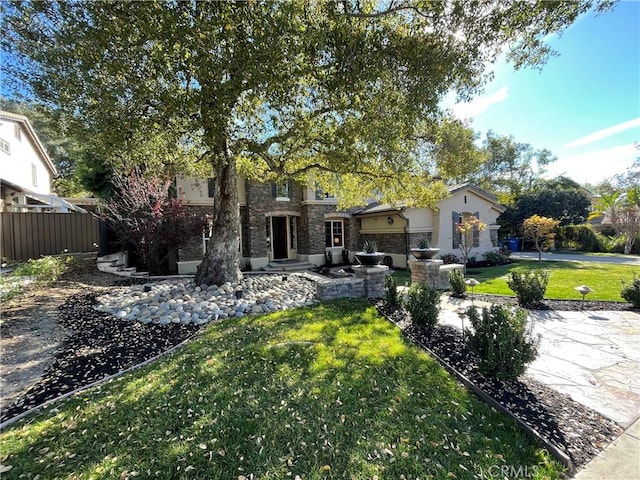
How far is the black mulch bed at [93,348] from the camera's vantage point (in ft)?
10.7

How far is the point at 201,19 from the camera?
4.18 meters

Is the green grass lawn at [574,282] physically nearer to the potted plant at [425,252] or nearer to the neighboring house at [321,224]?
the potted plant at [425,252]

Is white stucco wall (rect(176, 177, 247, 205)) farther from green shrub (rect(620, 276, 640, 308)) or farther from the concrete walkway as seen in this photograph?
green shrub (rect(620, 276, 640, 308))

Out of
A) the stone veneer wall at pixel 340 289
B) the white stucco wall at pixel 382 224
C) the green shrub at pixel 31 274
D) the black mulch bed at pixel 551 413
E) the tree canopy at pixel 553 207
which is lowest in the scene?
the black mulch bed at pixel 551 413

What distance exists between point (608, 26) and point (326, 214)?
1201 centimetres

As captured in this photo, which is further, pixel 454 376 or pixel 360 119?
pixel 360 119

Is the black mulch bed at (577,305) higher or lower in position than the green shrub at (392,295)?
lower

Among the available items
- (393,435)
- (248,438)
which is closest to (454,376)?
(393,435)

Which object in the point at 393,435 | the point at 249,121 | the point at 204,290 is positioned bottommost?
the point at 393,435

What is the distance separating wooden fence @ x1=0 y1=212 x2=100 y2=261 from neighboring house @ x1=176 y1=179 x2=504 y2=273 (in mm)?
3572

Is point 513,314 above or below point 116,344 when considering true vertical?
above

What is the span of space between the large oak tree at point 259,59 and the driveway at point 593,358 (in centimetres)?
483

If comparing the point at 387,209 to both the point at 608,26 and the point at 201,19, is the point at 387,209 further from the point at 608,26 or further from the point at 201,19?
the point at 201,19

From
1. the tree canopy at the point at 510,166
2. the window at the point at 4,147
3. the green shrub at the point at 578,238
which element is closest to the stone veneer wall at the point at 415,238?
the green shrub at the point at 578,238
